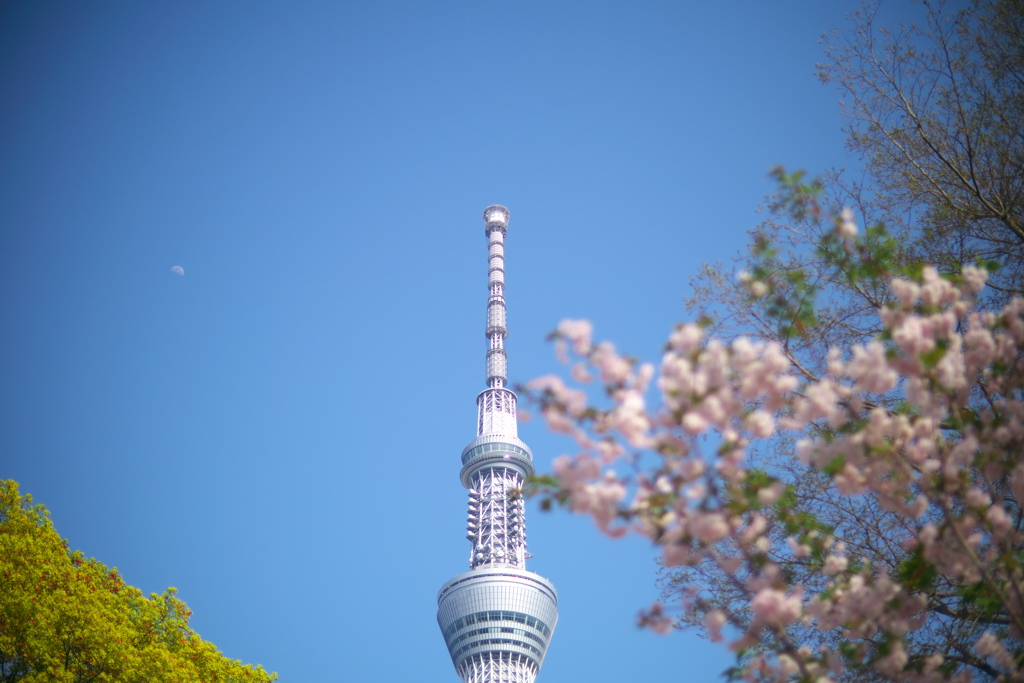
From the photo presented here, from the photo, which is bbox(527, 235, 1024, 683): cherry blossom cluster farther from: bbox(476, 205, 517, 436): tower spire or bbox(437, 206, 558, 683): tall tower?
bbox(476, 205, 517, 436): tower spire

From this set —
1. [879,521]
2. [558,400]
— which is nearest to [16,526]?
[558,400]

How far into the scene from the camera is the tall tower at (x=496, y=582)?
217 ft

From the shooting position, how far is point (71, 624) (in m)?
16.2

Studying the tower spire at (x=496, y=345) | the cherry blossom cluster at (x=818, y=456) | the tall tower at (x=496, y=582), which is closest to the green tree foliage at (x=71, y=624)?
the cherry blossom cluster at (x=818, y=456)

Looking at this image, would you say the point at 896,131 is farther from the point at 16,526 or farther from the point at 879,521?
the point at 16,526

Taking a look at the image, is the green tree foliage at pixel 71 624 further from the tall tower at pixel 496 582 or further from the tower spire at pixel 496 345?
the tower spire at pixel 496 345

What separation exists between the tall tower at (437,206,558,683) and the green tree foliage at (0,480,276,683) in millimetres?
46764

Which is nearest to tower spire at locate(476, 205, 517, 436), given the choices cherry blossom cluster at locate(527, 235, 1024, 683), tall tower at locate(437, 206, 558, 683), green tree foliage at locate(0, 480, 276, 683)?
tall tower at locate(437, 206, 558, 683)

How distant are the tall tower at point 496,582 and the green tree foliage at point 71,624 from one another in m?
46.8

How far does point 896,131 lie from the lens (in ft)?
36.5

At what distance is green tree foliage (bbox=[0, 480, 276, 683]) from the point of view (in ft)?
52.3

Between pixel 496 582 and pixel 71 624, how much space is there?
53.4 m

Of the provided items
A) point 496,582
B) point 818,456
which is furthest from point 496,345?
point 818,456

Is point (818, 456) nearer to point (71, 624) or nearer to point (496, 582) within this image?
point (71, 624)
